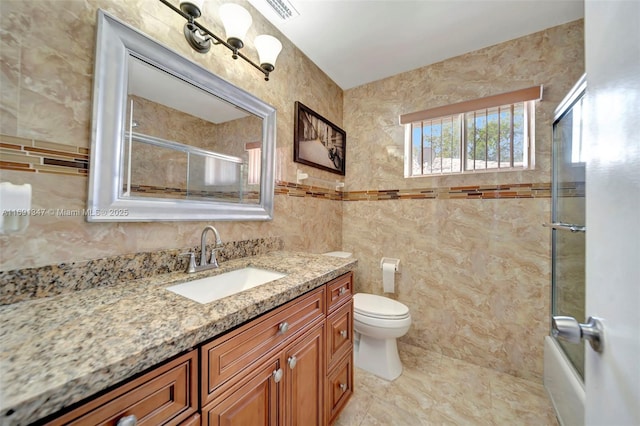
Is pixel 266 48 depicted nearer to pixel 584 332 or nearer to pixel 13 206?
pixel 13 206

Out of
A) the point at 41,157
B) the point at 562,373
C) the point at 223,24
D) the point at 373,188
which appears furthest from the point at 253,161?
the point at 562,373

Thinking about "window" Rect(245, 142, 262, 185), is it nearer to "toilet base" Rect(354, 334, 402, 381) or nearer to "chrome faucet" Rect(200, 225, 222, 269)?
"chrome faucet" Rect(200, 225, 222, 269)

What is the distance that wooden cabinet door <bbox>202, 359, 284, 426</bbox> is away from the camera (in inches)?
25.0

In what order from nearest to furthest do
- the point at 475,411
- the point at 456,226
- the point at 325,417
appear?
the point at 325,417, the point at 475,411, the point at 456,226

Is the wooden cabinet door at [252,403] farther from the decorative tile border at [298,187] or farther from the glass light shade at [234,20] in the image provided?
the glass light shade at [234,20]

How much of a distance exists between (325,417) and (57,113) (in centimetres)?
164

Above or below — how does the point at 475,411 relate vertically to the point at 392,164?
below

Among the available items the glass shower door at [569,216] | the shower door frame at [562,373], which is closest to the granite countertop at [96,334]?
the shower door frame at [562,373]

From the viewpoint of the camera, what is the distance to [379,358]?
1697 mm

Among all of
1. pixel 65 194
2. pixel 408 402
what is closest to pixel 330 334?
pixel 408 402

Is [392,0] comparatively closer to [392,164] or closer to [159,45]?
[392,164]

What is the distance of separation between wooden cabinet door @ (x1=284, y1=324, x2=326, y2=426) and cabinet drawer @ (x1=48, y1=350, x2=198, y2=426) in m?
0.37

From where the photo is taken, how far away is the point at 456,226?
6.20 feet

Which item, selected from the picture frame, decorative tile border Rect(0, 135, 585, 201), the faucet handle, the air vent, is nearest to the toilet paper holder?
decorative tile border Rect(0, 135, 585, 201)
